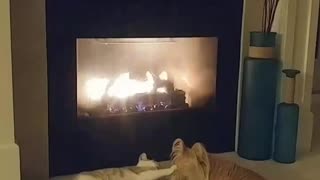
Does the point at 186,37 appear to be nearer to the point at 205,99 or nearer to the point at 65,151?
the point at 205,99

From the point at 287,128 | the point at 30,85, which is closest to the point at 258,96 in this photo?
the point at 287,128

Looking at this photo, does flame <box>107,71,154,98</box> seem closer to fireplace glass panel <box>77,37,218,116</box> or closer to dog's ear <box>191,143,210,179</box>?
fireplace glass panel <box>77,37,218,116</box>

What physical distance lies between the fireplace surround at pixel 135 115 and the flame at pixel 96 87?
68 mm

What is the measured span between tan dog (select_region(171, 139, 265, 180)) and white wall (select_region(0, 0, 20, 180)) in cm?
53

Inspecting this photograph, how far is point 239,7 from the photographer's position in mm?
2359

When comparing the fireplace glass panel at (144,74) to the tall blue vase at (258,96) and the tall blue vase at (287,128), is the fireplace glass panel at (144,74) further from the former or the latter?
the tall blue vase at (287,128)

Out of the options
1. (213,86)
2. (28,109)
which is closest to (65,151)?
(28,109)

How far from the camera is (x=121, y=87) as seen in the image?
2.20 meters

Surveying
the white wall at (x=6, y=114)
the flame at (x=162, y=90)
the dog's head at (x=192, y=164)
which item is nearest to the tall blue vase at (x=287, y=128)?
the flame at (x=162, y=90)

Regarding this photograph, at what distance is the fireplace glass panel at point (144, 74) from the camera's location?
214 cm

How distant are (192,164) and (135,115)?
0.49 metres

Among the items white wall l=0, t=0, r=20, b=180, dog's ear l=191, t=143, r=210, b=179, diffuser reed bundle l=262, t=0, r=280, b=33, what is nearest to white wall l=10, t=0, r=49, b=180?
white wall l=0, t=0, r=20, b=180

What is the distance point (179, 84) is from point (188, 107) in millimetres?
110

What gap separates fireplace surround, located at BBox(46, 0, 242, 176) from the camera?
2047 mm
